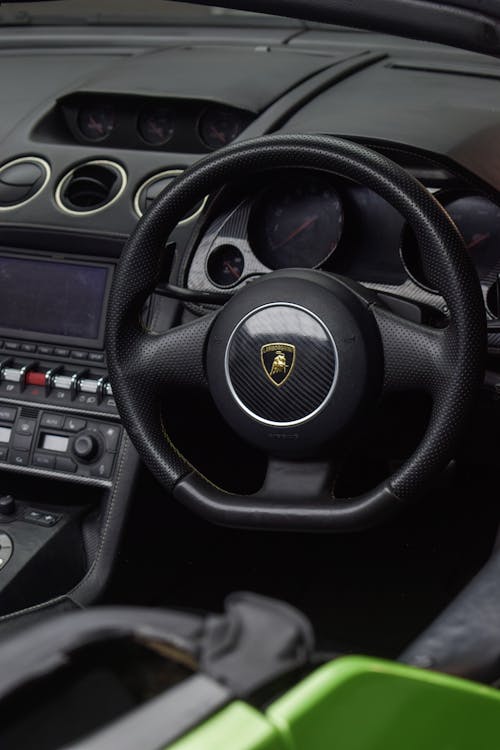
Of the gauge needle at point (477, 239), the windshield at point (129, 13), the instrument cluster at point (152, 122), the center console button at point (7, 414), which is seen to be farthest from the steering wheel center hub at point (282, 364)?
the windshield at point (129, 13)

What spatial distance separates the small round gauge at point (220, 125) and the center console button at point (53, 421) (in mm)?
559

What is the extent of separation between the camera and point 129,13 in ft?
8.43

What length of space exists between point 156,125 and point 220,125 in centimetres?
13

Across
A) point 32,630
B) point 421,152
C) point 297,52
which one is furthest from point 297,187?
point 32,630

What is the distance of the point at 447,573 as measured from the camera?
6.81 ft

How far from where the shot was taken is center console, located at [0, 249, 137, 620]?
6.11 ft

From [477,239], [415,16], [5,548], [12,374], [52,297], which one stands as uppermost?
[415,16]

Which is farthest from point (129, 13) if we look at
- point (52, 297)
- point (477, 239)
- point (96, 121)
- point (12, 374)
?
point (477, 239)

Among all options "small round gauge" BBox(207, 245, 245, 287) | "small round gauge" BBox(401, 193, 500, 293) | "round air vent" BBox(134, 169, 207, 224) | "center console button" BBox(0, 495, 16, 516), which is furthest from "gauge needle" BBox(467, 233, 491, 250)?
"center console button" BBox(0, 495, 16, 516)

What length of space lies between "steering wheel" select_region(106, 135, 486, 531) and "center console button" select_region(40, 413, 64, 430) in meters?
0.36

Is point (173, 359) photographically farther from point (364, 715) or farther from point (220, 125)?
point (364, 715)

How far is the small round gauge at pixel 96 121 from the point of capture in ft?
7.18

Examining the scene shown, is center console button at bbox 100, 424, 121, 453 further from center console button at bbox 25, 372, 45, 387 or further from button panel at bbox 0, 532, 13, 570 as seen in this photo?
button panel at bbox 0, 532, 13, 570

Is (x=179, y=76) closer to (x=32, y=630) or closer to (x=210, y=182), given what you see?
(x=210, y=182)
